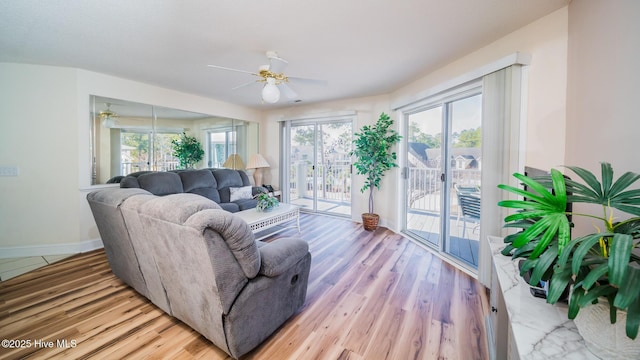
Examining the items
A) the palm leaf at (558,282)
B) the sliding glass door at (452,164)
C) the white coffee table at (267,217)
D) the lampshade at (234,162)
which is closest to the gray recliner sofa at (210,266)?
the white coffee table at (267,217)

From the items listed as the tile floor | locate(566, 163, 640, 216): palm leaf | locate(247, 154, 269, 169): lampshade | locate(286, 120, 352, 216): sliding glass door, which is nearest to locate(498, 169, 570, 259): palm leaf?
locate(566, 163, 640, 216): palm leaf

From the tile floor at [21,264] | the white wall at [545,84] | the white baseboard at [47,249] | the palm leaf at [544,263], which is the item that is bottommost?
the tile floor at [21,264]

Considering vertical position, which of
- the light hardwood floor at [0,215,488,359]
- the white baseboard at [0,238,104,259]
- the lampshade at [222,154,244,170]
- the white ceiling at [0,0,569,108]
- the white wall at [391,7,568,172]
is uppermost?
the white ceiling at [0,0,569,108]

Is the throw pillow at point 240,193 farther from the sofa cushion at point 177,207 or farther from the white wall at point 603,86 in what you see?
the white wall at point 603,86

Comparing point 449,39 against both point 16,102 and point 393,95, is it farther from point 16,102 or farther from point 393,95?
point 16,102

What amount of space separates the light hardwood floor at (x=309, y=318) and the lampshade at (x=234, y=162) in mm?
2652

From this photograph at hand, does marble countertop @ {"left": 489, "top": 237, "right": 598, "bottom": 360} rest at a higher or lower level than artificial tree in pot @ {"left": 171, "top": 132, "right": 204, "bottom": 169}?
lower

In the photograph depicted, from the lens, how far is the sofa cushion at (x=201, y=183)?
3.81m

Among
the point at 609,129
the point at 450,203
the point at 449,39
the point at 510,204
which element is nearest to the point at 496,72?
the point at 449,39

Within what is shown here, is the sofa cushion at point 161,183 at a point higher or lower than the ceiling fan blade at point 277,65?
lower

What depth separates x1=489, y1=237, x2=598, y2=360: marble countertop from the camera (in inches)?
29.5

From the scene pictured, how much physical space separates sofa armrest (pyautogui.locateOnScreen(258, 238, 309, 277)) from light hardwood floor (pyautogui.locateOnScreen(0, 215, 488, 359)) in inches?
21.4

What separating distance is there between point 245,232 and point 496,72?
98.9 inches

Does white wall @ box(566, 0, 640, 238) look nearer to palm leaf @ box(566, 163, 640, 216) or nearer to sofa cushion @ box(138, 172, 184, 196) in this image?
palm leaf @ box(566, 163, 640, 216)
